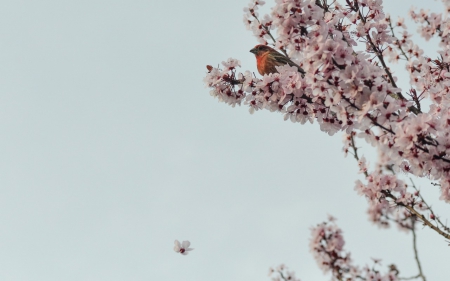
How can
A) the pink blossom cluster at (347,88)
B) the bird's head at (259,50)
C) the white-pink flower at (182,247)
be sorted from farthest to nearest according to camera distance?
the bird's head at (259,50) → the white-pink flower at (182,247) → the pink blossom cluster at (347,88)

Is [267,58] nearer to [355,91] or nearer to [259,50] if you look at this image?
[259,50]

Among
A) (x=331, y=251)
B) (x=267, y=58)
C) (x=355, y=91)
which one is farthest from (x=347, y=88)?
(x=331, y=251)

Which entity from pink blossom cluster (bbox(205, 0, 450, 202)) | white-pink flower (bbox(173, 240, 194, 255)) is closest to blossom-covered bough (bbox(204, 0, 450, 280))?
pink blossom cluster (bbox(205, 0, 450, 202))

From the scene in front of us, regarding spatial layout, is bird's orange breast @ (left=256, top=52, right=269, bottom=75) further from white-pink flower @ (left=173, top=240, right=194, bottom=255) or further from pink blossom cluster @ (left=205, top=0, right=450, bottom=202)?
white-pink flower @ (left=173, top=240, right=194, bottom=255)

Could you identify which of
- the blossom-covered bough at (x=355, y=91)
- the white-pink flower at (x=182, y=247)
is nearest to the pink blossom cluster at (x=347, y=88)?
the blossom-covered bough at (x=355, y=91)

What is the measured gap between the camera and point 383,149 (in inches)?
145

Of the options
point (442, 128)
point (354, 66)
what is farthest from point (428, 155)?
point (354, 66)

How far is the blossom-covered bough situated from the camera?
136 inches

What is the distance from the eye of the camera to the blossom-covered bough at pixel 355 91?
11.4 feet

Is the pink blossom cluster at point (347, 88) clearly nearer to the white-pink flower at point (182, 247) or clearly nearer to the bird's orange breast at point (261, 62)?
the bird's orange breast at point (261, 62)

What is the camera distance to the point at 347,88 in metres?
3.51

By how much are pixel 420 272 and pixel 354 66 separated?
5421 mm

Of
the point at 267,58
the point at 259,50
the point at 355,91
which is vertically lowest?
the point at 355,91

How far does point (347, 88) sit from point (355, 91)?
0.09 metres
